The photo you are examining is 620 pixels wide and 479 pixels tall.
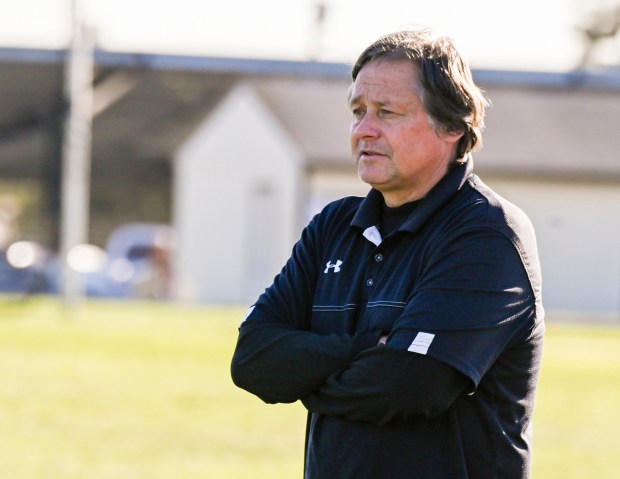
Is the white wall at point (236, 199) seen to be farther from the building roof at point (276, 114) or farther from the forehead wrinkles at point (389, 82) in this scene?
the forehead wrinkles at point (389, 82)

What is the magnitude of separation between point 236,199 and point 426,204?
40938 mm

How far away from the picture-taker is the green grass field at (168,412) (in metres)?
11.1

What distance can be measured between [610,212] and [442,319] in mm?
42584

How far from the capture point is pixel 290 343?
14.5ft

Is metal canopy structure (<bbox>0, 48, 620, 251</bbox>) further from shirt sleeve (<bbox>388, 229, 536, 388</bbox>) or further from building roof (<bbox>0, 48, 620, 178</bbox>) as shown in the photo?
shirt sleeve (<bbox>388, 229, 536, 388</bbox>)

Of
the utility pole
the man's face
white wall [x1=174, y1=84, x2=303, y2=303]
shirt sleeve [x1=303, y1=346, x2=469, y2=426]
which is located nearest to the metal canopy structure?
white wall [x1=174, y1=84, x2=303, y2=303]

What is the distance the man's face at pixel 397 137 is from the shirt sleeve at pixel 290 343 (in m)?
0.43

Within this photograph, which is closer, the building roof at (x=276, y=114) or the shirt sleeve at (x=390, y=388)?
the shirt sleeve at (x=390, y=388)

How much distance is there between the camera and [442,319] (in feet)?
13.3

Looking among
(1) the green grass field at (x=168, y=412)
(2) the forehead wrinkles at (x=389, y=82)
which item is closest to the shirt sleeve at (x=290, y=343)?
(2) the forehead wrinkles at (x=389, y=82)

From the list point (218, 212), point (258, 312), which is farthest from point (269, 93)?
point (258, 312)

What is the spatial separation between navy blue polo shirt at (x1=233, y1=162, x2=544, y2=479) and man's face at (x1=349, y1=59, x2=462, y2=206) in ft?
0.24

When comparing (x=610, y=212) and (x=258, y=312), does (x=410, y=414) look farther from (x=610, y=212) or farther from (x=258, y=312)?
(x=610, y=212)

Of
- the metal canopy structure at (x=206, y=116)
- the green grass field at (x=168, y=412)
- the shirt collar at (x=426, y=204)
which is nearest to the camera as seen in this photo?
the shirt collar at (x=426, y=204)
